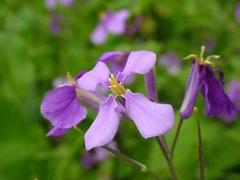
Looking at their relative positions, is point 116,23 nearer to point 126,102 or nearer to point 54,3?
point 54,3

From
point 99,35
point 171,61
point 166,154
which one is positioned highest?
point 166,154

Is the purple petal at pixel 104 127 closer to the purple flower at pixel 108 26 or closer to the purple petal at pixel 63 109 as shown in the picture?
the purple petal at pixel 63 109

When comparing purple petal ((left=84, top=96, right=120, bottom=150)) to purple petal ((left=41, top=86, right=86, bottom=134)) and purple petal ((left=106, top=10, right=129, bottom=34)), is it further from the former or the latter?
purple petal ((left=106, top=10, right=129, bottom=34))

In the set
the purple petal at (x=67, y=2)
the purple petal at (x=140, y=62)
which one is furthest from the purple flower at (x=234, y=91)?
the purple petal at (x=140, y=62)

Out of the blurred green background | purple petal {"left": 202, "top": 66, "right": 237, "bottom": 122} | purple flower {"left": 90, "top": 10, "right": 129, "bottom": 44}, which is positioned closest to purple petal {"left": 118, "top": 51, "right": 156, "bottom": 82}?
purple petal {"left": 202, "top": 66, "right": 237, "bottom": 122}

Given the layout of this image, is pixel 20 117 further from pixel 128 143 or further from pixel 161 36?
pixel 161 36

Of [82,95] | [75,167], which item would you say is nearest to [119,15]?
[75,167]

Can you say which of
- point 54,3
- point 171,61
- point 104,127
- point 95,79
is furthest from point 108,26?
point 104,127
